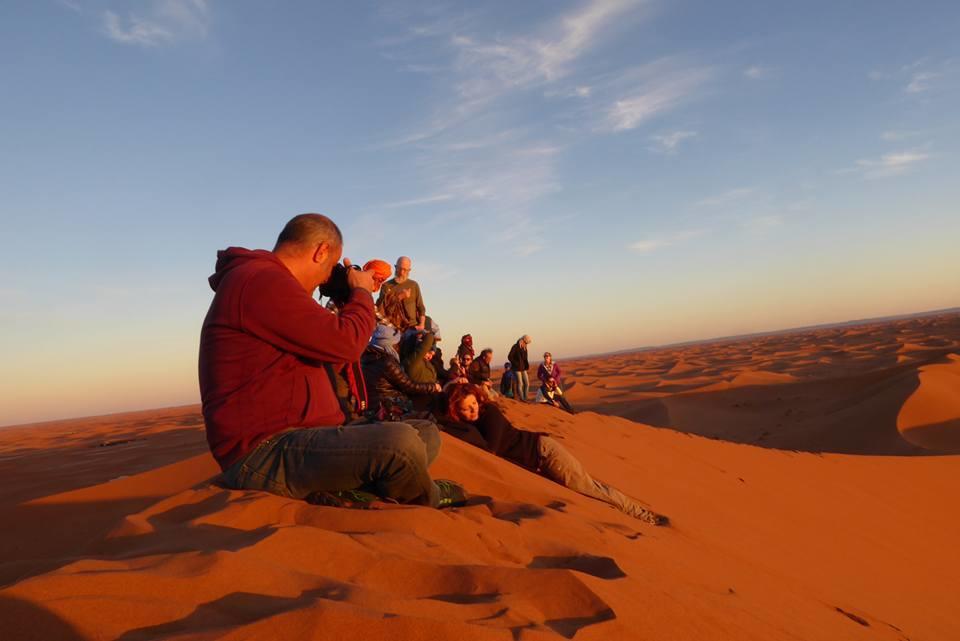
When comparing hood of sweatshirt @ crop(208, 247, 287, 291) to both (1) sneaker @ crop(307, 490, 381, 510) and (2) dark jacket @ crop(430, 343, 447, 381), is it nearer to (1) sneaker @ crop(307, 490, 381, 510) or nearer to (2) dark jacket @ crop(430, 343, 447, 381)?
(1) sneaker @ crop(307, 490, 381, 510)

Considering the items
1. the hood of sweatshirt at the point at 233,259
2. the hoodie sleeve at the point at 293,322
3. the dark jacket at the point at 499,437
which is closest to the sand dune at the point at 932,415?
the dark jacket at the point at 499,437

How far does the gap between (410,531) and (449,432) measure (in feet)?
8.23

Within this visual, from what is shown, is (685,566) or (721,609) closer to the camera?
(721,609)

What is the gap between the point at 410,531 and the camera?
2414 mm

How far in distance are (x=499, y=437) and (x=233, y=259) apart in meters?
2.83

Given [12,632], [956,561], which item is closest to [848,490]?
[956,561]

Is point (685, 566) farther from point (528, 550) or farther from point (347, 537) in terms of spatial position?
point (347, 537)

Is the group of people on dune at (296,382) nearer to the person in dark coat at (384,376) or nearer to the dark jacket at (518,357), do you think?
the person in dark coat at (384,376)

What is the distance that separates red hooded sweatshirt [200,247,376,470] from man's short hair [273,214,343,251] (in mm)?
145

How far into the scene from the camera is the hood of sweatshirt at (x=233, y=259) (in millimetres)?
2656

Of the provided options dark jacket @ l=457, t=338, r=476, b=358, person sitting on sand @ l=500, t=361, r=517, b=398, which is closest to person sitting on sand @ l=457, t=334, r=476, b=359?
dark jacket @ l=457, t=338, r=476, b=358

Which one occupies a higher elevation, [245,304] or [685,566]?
[245,304]

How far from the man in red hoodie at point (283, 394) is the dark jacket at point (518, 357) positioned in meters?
10.4

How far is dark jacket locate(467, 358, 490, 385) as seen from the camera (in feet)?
30.6
